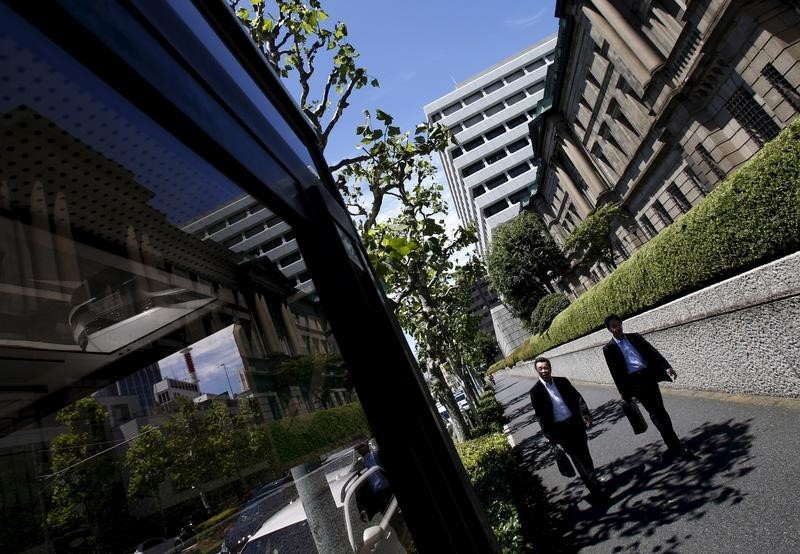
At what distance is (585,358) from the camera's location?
16.8 metres

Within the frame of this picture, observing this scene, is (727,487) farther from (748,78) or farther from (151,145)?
(748,78)

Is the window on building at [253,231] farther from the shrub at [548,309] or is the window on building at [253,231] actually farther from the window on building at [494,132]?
the window on building at [494,132]

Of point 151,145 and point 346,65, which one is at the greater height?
point 346,65

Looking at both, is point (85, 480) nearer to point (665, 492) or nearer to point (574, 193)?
point (665, 492)

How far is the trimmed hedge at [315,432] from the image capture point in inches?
69.7

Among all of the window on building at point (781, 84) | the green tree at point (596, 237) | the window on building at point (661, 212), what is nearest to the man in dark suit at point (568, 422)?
the window on building at point (781, 84)

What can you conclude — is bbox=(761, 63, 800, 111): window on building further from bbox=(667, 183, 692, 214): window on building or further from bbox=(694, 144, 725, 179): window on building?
bbox=(667, 183, 692, 214): window on building

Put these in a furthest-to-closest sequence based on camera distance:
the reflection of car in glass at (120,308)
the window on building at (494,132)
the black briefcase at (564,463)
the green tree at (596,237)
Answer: the window on building at (494,132) < the green tree at (596,237) < the black briefcase at (564,463) < the reflection of car in glass at (120,308)

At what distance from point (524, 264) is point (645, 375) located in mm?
34664

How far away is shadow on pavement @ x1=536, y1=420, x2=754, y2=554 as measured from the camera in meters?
4.62

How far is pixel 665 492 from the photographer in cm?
528

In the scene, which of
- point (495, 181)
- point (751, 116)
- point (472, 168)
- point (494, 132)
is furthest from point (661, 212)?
point (494, 132)

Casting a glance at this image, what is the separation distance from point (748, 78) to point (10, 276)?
67.3ft

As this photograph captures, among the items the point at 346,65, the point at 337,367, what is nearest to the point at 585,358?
the point at 346,65
